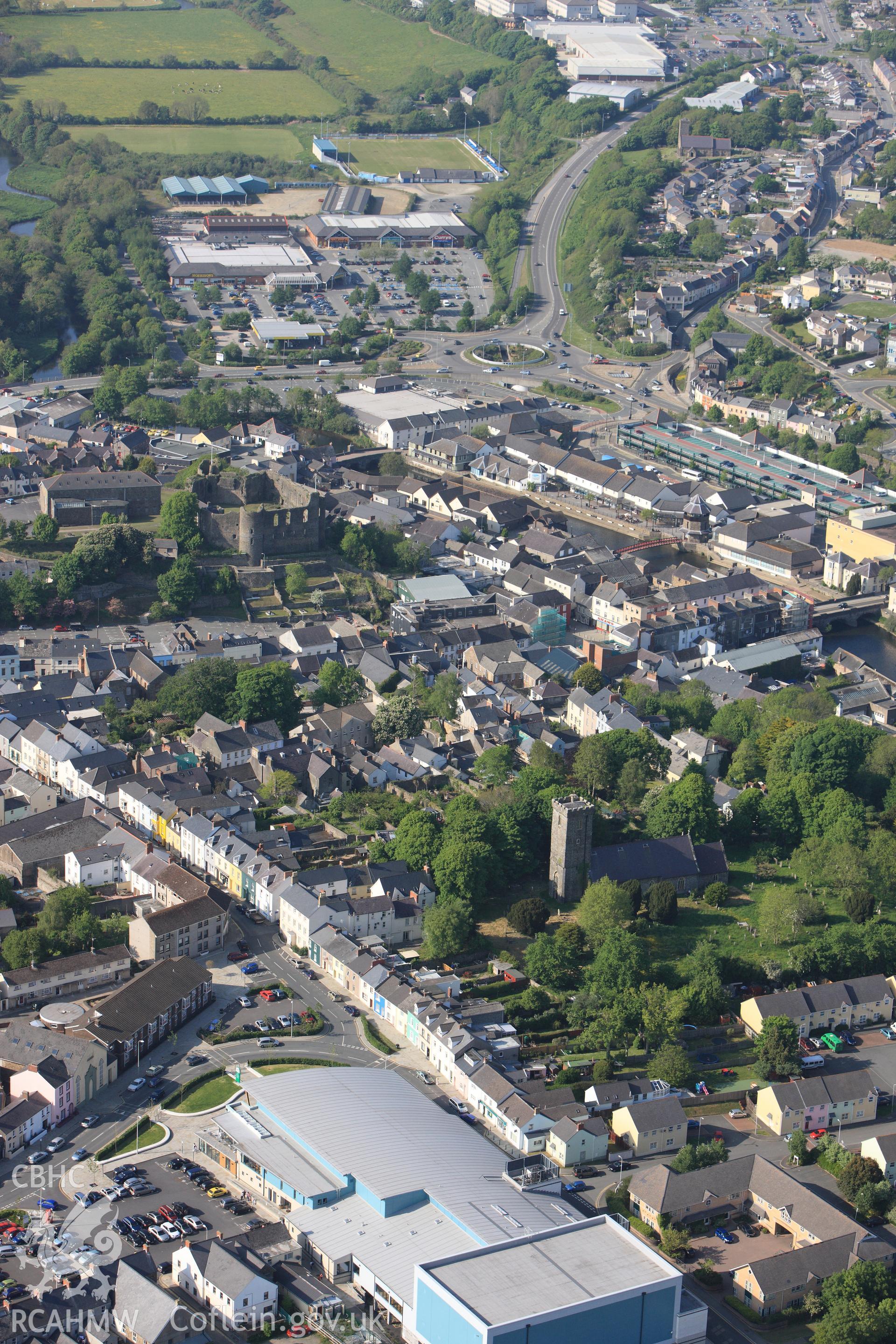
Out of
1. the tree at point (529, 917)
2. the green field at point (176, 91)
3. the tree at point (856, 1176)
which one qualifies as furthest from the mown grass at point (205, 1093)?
the green field at point (176, 91)

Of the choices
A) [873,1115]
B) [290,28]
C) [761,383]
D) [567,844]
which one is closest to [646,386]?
[761,383]

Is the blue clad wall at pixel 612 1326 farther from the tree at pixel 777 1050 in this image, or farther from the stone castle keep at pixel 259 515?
the stone castle keep at pixel 259 515

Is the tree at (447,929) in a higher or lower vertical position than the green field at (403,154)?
lower

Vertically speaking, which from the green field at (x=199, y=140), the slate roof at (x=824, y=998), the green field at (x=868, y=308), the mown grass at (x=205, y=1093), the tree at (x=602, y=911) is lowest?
the slate roof at (x=824, y=998)

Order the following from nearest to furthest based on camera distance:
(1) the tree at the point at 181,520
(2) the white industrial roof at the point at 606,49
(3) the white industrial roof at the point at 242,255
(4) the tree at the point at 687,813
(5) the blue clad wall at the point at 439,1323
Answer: (5) the blue clad wall at the point at 439,1323, (4) the tree at the point at 687,813, (1) the tree at the point at 181,520, (3) the white industrial roof at the point at 242,255, (2) the white industrial roof at the point at 606,49

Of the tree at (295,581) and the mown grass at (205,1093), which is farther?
the tree at (295,581)

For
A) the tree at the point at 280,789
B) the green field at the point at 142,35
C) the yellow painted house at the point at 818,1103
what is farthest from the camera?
the green field at the point at 142,35

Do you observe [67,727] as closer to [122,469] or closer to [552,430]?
[122,469]
